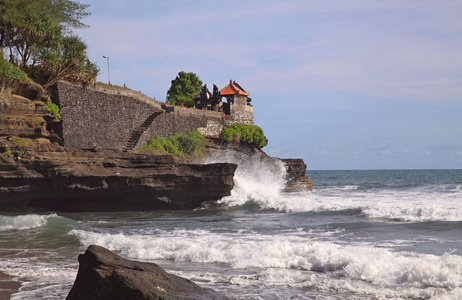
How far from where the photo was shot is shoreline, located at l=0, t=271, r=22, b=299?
10.3m

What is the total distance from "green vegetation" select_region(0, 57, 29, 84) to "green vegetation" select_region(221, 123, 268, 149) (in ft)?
63.7

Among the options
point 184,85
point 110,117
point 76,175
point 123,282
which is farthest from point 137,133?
point 184,85

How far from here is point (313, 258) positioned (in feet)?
42.8

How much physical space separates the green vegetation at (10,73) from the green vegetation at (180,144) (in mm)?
8454

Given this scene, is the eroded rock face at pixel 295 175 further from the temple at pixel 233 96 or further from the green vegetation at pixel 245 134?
the temple at pixel 233 96

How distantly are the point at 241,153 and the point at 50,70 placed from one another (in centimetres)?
1850

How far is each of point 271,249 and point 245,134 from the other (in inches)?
1253

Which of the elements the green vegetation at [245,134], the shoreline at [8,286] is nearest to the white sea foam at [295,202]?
the green vegetation at [245,134]

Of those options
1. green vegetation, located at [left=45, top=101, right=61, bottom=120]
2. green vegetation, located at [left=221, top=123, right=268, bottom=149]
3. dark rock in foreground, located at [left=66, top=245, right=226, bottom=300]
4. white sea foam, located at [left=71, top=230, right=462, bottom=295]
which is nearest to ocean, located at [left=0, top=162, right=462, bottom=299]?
white sea foam, located at [left=71, top=230, right=462, bottom=295]

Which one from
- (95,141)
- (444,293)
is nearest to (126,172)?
(95,141)

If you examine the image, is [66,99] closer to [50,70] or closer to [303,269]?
[50,70]

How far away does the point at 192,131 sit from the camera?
134 feet

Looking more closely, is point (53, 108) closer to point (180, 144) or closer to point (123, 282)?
point (180, 144)

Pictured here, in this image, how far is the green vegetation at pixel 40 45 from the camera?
27.5 metres
